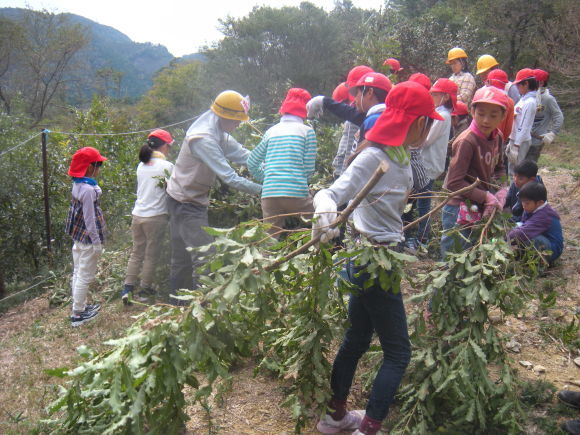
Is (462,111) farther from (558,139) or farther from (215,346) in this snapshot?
(558,139)

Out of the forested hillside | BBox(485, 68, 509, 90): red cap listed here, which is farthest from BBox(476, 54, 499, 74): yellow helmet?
the forested hillside

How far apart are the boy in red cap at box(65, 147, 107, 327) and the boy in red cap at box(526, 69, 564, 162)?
4.93m

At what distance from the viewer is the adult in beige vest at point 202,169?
13.0 feet

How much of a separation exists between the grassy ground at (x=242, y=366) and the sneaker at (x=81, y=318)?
0.09 meters

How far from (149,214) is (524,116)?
421 cm

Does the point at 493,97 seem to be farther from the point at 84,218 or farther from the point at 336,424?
the point at 84,218

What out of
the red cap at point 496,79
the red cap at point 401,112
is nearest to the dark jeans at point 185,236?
the red cap at point 401,112

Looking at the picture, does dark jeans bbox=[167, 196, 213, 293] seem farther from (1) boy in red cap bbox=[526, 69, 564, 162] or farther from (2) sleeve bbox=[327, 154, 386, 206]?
(1) boy in red cap bbox=[526, 69, 564, 162]

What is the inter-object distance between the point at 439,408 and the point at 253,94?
13.6 m

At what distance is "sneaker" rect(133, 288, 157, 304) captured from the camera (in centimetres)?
503

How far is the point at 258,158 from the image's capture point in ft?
13.9

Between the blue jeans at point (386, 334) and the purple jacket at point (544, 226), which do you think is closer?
the blue jeans at point (386, 334)

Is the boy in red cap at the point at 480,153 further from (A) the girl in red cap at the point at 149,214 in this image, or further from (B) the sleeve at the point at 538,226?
(A) the girl in red cap at the point at 149,214

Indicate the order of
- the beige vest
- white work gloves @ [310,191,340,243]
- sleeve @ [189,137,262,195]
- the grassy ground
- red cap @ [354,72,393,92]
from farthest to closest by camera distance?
the beige vest < sleeve @ [189,137,262,195] < red cap @ [354,72,393,92] < the grassy ground < white work gloves @ [310,191,340,243]
